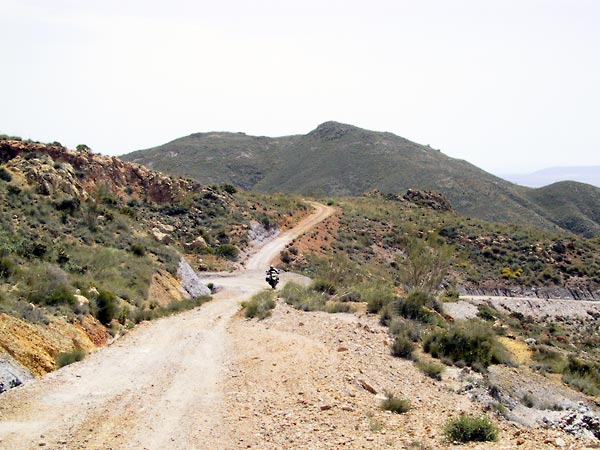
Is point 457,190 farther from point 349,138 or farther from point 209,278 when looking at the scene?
point 209,278

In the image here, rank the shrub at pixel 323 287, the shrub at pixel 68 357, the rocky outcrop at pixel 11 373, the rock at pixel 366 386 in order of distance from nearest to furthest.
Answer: the rocky outcrop at pixel 11 373 → the rock at pixel 366 386 → the shrub at pixel 68 357 → the shrub at pixel 323 287

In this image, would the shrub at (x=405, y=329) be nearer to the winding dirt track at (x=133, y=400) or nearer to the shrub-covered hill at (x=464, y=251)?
the winding dirt track at (x=133, y=400)

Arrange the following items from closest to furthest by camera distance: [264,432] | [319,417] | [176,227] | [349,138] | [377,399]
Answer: [264,432]
[319,417]
[377,399]
[176,227]
[349,138]

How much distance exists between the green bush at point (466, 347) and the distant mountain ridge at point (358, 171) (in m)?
65.4

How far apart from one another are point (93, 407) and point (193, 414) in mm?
1992

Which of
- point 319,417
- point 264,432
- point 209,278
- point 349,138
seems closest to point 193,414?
point 264,432

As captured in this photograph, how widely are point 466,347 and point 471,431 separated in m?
7.00

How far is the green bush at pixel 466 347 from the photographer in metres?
14.9

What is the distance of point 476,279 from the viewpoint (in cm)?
4394

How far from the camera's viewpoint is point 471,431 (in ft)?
28.0

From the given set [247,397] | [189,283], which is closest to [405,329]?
[247,397]

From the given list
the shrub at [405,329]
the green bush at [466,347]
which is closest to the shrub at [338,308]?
the shrub at [405,329]

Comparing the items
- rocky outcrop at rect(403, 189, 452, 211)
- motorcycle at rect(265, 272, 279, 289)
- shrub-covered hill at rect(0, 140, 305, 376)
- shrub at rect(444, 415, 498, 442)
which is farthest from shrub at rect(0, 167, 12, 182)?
rocky outcrop at rect(403, 189, 452, 211)

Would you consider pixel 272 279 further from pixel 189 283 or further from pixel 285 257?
pixel 285 257
